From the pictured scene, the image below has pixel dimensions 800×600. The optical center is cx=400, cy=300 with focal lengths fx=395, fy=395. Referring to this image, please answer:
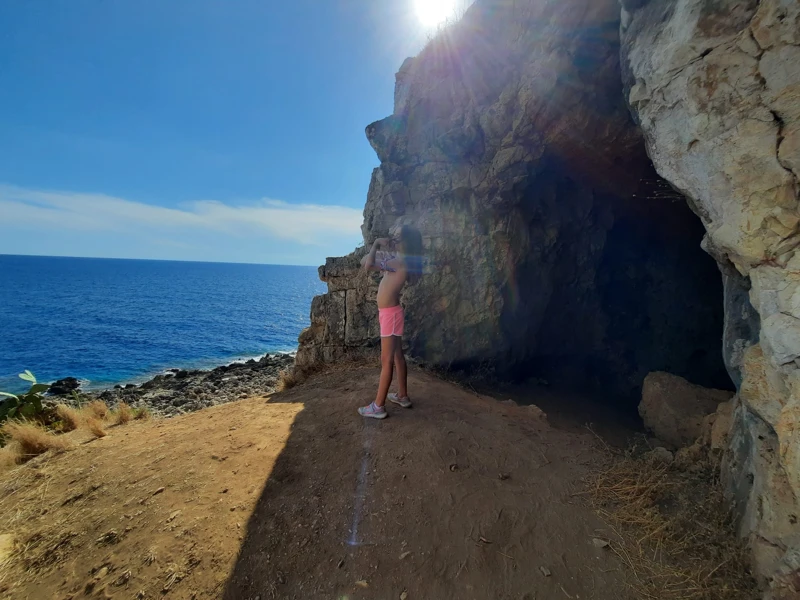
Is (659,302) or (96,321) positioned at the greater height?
(659,302)

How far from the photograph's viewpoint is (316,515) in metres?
3.64

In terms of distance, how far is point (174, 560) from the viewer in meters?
3.13

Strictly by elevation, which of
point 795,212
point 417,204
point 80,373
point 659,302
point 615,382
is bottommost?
point 80,373

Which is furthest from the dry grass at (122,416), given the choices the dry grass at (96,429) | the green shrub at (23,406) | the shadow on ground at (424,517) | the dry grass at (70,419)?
the shadow on ground at (424,517)

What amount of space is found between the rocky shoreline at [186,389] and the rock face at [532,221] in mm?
9132

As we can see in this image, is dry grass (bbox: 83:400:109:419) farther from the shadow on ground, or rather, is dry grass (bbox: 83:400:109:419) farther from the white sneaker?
the white sneaker

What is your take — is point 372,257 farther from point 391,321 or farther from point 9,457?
point 9,457

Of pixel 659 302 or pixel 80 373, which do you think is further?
pixel 80 373

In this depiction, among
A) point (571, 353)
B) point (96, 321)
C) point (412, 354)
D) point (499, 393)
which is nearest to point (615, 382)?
point (571, 353)

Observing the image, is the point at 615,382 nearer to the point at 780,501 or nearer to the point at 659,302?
the point at 659,302

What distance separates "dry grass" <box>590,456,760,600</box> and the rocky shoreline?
1407cm

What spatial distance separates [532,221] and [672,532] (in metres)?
8.17

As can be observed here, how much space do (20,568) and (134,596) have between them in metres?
1.26

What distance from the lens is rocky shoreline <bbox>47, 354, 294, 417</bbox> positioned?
56.4ft
